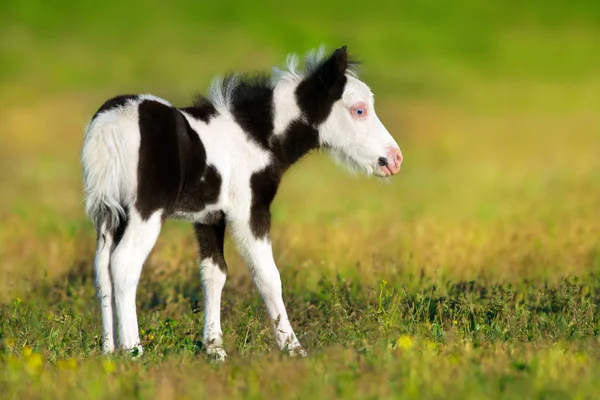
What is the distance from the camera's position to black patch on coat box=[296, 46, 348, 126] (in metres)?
9.48

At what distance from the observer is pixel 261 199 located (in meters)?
8.95

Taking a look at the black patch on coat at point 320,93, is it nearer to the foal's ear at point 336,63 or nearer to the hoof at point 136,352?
the foal's ear at point 336,63

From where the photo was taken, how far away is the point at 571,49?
4678 cm

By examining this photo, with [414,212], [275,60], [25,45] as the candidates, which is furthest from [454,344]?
Result: [25,45]

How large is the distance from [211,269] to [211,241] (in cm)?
24

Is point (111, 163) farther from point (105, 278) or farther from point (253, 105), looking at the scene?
point (253, 105)

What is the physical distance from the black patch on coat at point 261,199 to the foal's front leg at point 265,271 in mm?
22

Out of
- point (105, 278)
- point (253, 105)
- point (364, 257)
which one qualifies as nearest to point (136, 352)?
point (105, 278)

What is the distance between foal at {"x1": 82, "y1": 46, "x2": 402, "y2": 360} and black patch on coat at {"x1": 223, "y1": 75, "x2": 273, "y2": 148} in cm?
1

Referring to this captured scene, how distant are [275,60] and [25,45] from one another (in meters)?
10.3

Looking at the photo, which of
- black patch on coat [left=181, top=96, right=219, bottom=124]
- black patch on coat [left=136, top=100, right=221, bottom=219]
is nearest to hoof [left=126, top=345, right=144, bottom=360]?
black patch on coat [left=136, top=100, right=221, bottom=219]

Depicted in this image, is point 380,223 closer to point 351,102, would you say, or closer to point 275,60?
point 351,102


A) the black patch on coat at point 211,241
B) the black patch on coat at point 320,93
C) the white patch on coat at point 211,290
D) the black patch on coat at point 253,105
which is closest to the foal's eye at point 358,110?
the black patch on coat at point 320,93

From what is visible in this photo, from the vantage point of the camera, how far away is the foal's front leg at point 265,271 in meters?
8.89
